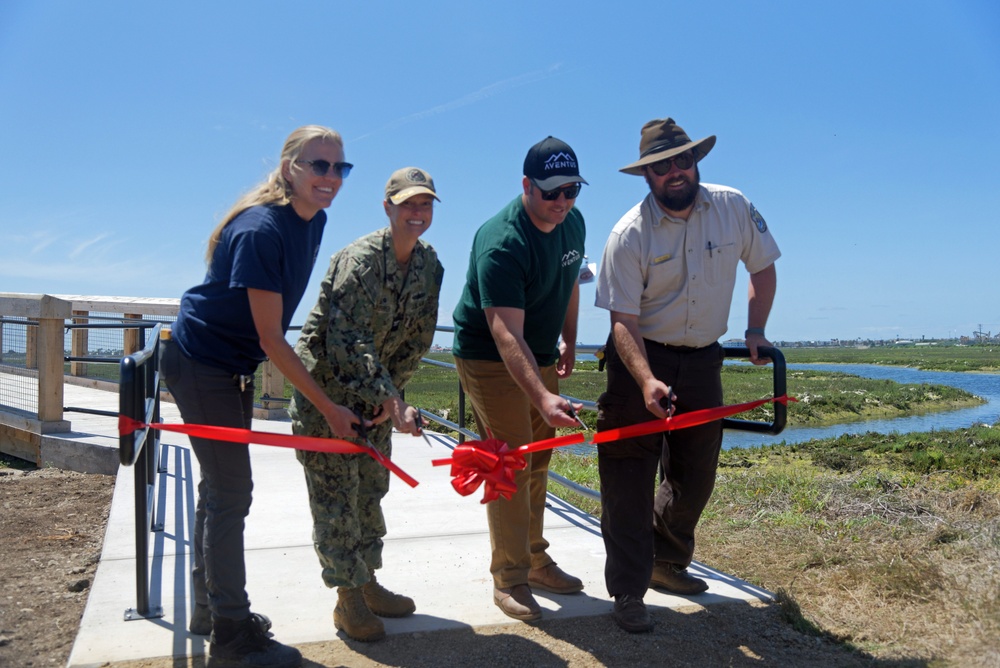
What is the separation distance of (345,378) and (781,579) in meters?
2.12

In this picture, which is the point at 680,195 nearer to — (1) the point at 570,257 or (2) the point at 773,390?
(1) the point at 570,257

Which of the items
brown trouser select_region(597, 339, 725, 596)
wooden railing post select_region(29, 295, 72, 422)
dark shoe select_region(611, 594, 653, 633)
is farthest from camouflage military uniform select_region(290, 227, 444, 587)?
wooden railing post select_region(29, 295, 72, 422)

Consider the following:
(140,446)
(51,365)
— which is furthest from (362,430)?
(51,365)

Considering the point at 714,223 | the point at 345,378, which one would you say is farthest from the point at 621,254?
the point at 345,378

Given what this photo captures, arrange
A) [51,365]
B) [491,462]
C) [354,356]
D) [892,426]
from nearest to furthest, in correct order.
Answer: [354,356], [491,462], [51,365], [892,426]

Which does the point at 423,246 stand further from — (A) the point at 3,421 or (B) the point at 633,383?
(A) the point at 3,421

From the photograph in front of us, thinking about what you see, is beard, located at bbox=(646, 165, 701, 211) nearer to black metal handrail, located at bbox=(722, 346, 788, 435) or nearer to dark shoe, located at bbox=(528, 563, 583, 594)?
black metal handrail, located at bbox=(722, 346, 788, 435)

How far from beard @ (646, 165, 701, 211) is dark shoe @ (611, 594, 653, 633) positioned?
4.69 ft

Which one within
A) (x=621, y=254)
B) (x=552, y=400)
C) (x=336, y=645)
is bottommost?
(x=336, y=645)

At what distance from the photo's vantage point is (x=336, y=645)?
2775 millimetres

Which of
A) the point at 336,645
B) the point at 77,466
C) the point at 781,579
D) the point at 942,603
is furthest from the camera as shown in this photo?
the point at 77,466

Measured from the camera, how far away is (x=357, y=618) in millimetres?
2768

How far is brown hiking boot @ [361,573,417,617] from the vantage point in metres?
2.99

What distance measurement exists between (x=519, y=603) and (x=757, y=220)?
170cm
